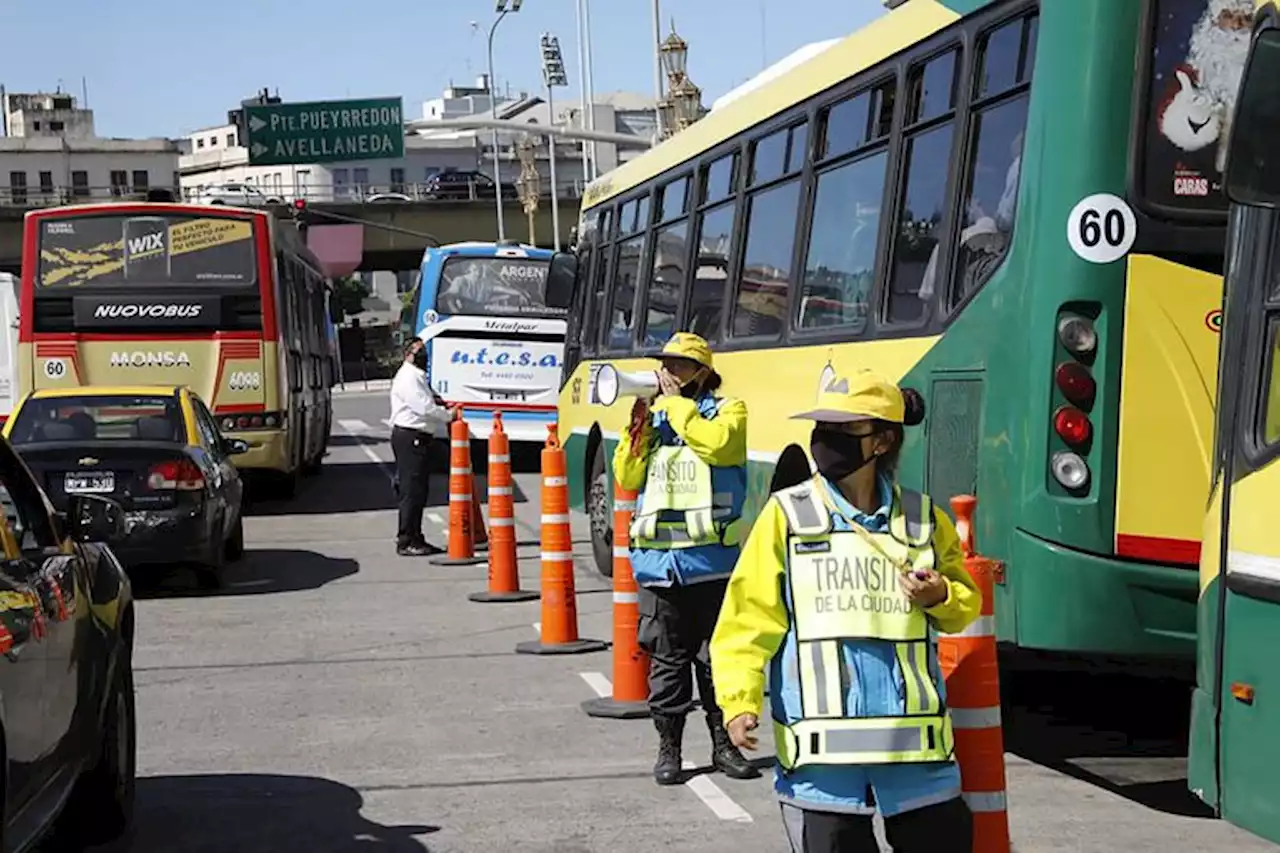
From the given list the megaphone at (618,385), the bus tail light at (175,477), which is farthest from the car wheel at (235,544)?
the megaphone at (618,385)

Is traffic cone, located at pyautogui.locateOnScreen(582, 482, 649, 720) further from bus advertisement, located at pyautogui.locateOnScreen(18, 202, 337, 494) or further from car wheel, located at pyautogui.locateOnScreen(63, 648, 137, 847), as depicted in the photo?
bus advertisement, located at pyautogui.locateOnScreen(18, 202, 337, 494)

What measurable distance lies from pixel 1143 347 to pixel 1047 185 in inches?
28.2

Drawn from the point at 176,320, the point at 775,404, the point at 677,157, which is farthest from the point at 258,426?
the point at 775,404

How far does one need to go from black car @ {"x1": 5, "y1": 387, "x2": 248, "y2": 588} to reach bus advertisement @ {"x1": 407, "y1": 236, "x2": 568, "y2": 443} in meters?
10.8

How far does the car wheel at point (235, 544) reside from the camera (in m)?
16.8

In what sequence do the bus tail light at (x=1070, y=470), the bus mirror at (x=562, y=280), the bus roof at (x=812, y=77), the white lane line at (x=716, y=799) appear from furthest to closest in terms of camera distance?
the bus mirror at (x=562, y=280)
the bus roof at (x=812, y=77)
the white lane line at (x=716, y=799)
the bus tail light at (x=1070, y=470)

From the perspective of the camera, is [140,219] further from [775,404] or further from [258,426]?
[775,404]

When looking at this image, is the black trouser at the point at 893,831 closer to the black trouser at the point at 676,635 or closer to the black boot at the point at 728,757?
the black trouser at the point at 676,635

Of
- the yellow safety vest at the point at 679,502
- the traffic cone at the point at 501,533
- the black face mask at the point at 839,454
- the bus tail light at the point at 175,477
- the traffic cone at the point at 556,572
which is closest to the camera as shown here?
the black face mask at the point at 839,454

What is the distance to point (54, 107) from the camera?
13788cm

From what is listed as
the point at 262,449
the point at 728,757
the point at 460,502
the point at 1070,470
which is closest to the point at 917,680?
the point at 1070,470

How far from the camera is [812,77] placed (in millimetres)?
10742

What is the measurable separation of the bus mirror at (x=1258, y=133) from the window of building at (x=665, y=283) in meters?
8.86

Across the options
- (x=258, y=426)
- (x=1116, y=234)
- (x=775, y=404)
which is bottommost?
(x=258, y=426)
